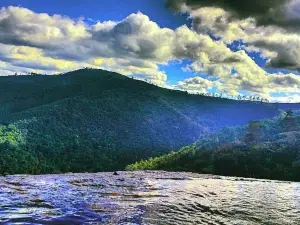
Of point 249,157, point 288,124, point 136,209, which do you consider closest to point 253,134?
point 288,124

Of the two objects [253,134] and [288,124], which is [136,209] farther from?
[288,124]

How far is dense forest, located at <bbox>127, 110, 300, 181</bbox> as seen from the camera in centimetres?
9344

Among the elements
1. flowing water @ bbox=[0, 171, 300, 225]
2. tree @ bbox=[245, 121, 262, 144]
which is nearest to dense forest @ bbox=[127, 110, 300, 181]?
tree @ bbox=[245, 121, 262, 144]

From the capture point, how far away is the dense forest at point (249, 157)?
307ft

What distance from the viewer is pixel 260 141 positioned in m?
120

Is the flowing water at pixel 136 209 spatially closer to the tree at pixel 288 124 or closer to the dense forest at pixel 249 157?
the dense forest at pixel 249 157

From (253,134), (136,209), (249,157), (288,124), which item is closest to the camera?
(136,209)

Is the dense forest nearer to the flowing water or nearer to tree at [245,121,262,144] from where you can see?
tree at [245,121,262,144]

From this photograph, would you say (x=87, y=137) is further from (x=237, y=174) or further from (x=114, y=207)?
(x=114, y=207)

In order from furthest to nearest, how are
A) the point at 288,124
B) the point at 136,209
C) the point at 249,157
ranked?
the point at 288,124, the point at 249,157, the point at 136,209

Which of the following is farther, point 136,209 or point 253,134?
point 253,134

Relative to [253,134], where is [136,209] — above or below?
below

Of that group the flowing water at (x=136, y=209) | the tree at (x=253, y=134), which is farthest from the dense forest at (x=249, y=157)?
the flowing water at (x=136, y=209)

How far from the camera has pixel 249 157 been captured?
99562 millimetres
